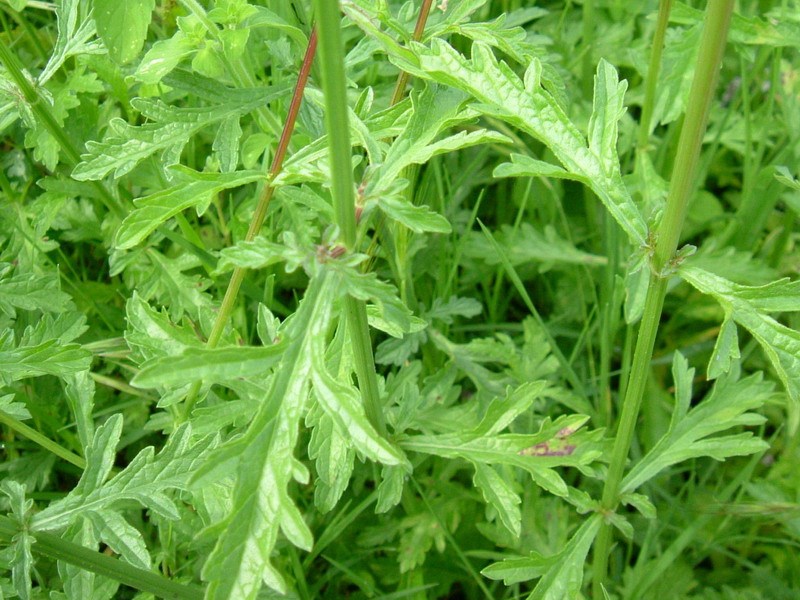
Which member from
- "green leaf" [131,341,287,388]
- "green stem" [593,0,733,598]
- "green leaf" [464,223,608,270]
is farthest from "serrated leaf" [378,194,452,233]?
"green leaf" [464,223,608,270]

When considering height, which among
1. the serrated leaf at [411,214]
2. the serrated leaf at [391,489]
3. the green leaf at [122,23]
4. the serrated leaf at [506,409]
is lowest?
the serrated leaf at [391,489]

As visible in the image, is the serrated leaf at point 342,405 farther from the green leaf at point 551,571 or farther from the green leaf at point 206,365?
the green leaf at point 551,571

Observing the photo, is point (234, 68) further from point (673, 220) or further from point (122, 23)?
point (673, 220)

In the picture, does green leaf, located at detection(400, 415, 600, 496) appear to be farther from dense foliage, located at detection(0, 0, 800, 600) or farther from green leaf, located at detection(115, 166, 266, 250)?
green leaf, located at detection(115, 166, 266, 250)

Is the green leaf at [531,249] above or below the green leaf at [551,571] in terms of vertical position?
above

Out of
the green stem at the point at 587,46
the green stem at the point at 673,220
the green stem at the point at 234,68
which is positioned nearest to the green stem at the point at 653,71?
the green stem at the point at 587,46

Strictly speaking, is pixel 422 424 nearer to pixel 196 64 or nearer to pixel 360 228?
pixel 360 228
